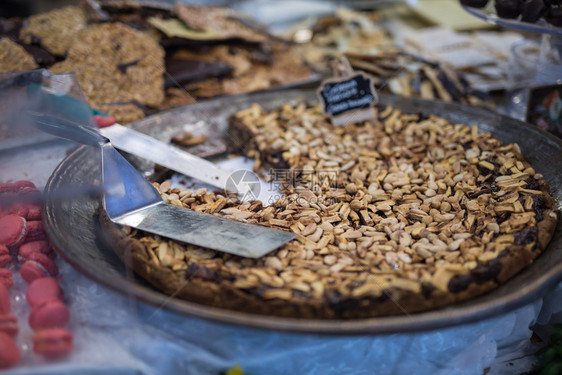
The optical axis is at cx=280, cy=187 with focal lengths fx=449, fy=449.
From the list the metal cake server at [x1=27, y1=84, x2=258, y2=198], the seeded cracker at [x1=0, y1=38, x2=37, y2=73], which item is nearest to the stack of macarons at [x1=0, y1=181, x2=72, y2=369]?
the metal cake server at [x1=27, y1=84, x2=258, y2=198]

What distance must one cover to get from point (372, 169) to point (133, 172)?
0.79 meters

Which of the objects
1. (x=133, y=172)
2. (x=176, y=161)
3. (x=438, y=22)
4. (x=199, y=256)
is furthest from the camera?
(x=438, y=22)

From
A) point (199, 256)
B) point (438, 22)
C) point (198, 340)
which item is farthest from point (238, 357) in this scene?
point (438, 22)

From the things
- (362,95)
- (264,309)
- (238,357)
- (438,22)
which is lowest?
(238,357)

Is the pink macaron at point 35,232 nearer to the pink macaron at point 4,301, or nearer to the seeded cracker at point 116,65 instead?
the pink macaron at point 4,301

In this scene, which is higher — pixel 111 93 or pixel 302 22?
pixel 302 22

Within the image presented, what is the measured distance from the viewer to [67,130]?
124 cm

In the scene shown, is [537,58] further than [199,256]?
Yes

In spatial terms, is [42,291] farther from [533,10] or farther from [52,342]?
[533,10]

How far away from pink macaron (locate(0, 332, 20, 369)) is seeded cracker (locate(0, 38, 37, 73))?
3.93 ft

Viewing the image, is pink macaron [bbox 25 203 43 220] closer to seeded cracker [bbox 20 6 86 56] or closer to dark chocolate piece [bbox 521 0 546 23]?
seeded cracker [bbox 20 6 86 56]

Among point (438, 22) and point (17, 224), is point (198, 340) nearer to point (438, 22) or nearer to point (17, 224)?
point (17, 224)

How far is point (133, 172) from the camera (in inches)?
50.2

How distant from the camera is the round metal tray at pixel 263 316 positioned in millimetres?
878
